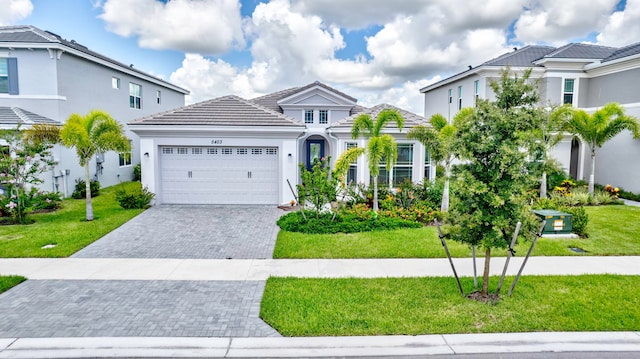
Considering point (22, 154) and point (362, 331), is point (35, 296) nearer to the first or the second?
point (362, 331)

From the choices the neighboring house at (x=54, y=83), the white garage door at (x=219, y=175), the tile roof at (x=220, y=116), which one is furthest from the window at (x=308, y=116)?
the neighboring house at (x=54, y=83)

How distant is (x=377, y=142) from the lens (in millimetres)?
12523

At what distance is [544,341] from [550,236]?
6.62m

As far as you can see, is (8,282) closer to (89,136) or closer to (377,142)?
(89,136)

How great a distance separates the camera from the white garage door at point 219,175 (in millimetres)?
15250

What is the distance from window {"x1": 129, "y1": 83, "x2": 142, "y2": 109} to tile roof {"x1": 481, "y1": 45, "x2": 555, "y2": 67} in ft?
65.9

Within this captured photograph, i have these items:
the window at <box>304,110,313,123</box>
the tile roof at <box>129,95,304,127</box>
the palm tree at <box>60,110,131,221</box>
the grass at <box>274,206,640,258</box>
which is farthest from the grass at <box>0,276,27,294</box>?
the window at <box>304,110,313,123</box>

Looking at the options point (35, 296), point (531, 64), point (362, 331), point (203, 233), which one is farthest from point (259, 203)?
point (531, 64)

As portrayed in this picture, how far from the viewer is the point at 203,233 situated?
37.1 feet

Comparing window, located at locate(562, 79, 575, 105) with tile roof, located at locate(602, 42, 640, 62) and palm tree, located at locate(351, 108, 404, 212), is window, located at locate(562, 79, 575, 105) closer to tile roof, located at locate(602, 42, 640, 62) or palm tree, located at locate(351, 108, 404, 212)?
tile roof, located at locate(602, 42, 640, 62)

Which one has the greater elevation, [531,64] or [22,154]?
[531,64]

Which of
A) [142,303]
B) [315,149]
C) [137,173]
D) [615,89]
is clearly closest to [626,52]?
[615,89]

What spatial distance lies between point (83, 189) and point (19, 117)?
12.0ft

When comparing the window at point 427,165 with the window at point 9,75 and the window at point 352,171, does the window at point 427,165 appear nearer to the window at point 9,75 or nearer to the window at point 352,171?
the window at point 352,171
